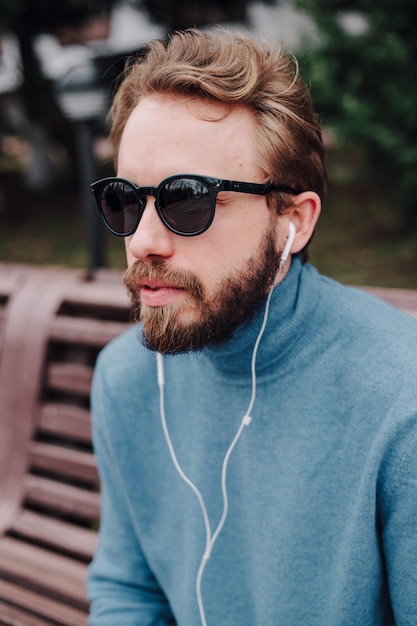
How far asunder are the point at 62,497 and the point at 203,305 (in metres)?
1.52

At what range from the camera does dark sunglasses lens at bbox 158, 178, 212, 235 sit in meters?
1.42

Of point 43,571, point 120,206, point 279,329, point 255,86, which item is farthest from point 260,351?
point 43,571

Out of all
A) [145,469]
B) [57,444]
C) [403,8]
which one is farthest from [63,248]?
[145,469]

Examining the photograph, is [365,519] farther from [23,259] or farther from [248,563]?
[23,259]

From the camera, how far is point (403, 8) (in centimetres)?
546

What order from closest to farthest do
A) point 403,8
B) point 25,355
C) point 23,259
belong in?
point 25,355 < point 403,8 < point 23,259

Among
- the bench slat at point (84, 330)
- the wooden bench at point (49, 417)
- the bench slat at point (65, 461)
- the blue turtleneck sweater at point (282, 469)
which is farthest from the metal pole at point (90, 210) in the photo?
the blue turtleneck sweater at point (282, 469)

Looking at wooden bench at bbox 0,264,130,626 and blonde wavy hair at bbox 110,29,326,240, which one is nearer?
blonde wavy hair at bbox 110,29,326,240

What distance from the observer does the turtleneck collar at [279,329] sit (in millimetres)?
1519

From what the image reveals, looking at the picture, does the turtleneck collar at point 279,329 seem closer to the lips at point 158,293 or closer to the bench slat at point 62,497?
the lips at point 158,293

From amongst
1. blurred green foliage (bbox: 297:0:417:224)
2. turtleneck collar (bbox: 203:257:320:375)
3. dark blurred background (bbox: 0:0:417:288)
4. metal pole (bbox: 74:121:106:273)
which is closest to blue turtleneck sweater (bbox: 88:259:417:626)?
turtleneck collar (bbox: 203:257:320:375)

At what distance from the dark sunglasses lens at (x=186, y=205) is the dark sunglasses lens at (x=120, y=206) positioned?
10cm

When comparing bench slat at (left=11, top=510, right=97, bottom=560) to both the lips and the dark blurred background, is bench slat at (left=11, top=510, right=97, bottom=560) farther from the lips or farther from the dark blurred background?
the dark blurred background

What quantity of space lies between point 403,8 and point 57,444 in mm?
4952
